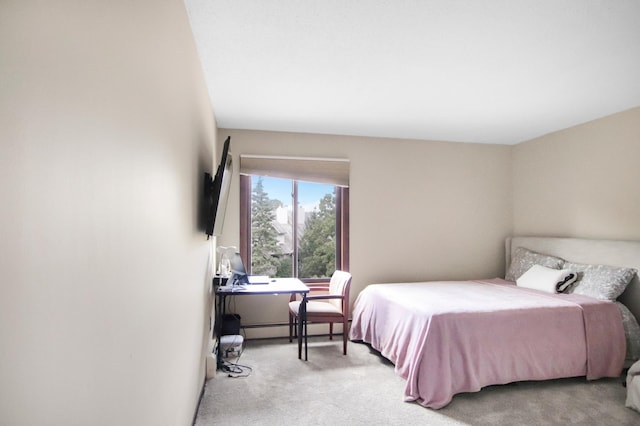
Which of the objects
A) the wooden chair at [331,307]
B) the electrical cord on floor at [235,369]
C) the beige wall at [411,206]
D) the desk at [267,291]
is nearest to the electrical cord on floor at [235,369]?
the electrical cord on floor at [235,369]

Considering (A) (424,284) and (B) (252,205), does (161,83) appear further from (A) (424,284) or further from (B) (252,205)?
(A) (424,284)

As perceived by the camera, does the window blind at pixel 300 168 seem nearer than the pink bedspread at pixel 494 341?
No

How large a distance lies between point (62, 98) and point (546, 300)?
4033 millimetres

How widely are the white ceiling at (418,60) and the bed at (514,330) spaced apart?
71.3 inches

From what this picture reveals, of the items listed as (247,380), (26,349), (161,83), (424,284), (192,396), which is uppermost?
(161,83)

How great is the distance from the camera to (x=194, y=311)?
2398 mm

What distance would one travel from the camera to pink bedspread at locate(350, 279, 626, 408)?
114 inches

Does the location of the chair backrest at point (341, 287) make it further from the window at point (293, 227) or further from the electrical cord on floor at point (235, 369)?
the electrical cord on floor at point (235, 369)

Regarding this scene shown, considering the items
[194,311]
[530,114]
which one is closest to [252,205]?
[194,311]

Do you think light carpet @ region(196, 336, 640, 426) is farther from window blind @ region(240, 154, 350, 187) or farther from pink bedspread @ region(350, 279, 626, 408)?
window blind @ region(240, 154, 350, 187)

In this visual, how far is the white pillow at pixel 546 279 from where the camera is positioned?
3.81 metres

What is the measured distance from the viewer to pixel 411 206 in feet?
16.3

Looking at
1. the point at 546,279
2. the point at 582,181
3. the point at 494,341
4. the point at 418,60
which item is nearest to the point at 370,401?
the point at 494,341

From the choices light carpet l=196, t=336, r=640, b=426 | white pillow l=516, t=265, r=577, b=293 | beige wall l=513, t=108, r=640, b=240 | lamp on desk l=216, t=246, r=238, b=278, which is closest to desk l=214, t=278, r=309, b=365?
lamp on desk l=216, t=246, r=238, b=278
